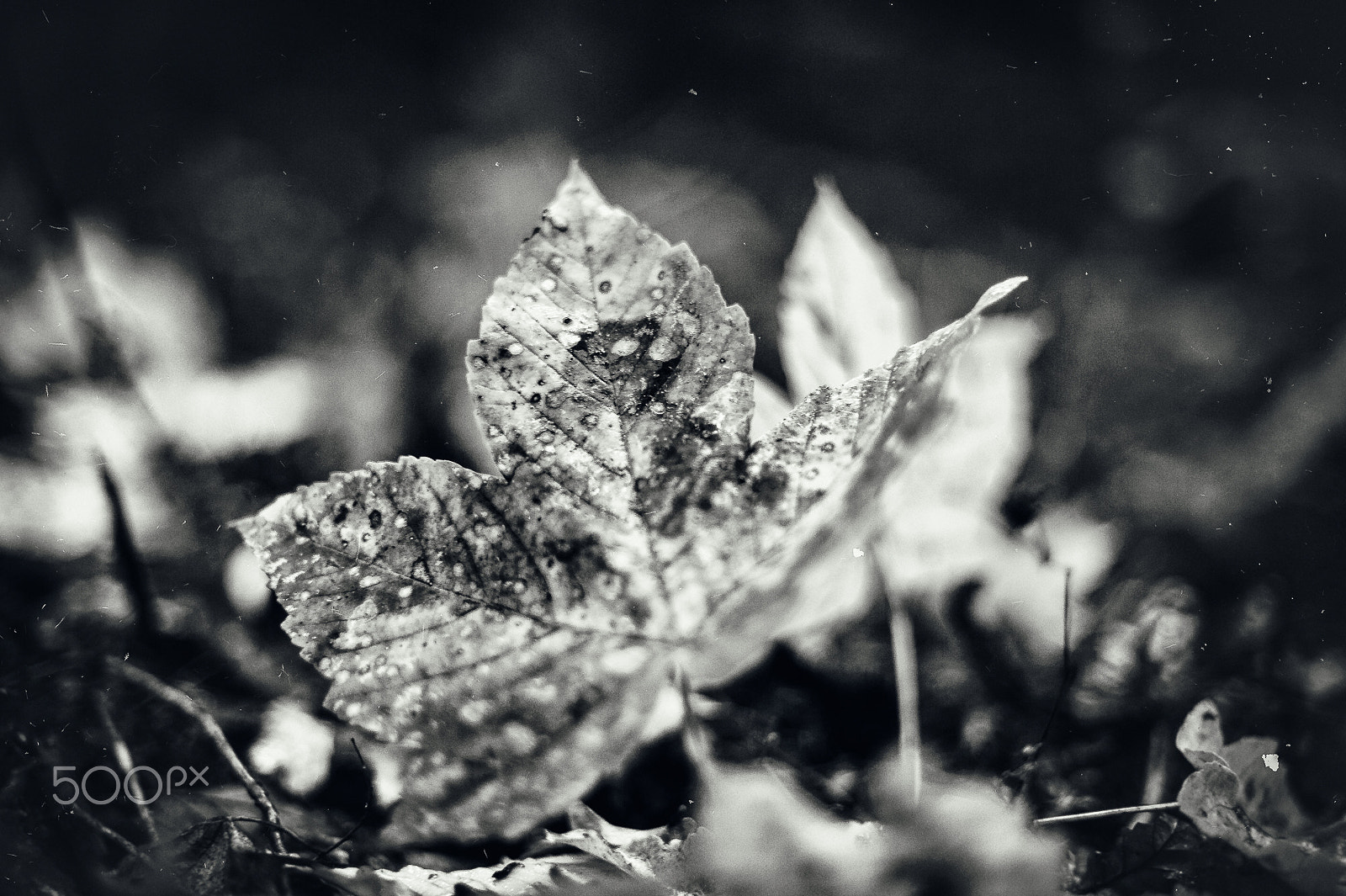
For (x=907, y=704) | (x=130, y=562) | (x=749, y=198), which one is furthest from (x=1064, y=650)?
(x=130, y=562)

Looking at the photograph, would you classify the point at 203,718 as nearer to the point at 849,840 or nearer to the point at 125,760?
the point at 125,760

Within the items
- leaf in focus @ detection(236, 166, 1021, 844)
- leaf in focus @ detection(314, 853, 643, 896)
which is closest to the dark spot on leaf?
leaf in focus @ detection(236, 166, 1021, 844)

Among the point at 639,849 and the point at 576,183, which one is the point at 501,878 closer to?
the point at 639,849

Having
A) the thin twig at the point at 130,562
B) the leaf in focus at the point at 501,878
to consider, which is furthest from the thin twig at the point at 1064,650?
the thin twig at the point at 130,562

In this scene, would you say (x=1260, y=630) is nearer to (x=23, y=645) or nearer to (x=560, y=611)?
(x=560, y=611)

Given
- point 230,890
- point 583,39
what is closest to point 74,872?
point 230,890

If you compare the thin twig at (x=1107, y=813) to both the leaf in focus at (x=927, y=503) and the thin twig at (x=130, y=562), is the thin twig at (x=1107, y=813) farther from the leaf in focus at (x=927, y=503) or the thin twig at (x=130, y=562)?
the thin twig at (x=130, y=562)

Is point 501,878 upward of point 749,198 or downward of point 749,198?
downward
